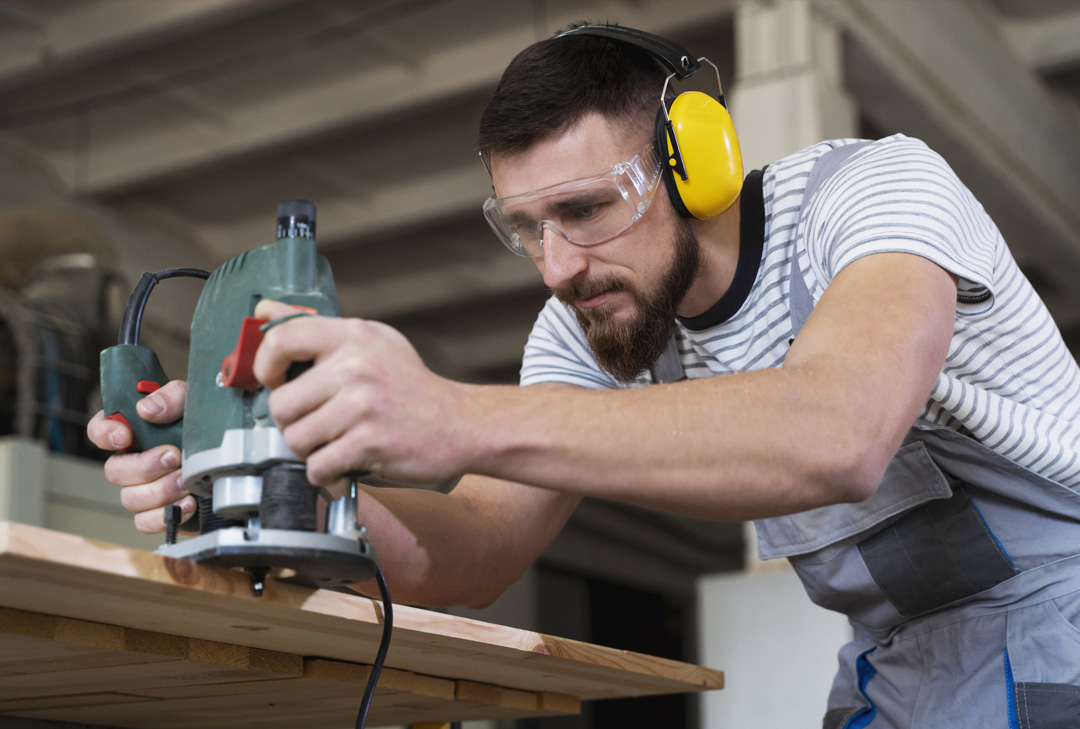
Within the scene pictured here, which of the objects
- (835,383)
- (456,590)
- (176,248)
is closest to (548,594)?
(176,248)

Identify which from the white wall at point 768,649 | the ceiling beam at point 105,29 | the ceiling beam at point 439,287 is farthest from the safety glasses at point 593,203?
the ceiling beam at point 439,287

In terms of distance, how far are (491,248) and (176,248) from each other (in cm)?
187

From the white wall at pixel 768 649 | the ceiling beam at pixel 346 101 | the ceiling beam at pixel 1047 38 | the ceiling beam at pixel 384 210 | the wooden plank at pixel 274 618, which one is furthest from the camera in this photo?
the ceiling beam at pixel 384 210

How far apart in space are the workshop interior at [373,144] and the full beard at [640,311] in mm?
1632

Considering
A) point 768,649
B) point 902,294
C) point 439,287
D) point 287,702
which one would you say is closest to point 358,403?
point 902,294

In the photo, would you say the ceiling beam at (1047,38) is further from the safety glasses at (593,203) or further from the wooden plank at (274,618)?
the wooden plank at (274,618)

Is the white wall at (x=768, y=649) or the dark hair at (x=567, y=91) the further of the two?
the white wall at (x=768, y=649)

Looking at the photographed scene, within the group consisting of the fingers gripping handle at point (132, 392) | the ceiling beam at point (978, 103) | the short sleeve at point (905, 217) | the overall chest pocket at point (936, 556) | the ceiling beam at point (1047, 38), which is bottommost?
the overall chest pocket at point (936, 556)

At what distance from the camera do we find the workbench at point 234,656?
811mm

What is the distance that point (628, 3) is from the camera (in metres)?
4.60

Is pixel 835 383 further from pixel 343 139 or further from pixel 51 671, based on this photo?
pixel 343 139

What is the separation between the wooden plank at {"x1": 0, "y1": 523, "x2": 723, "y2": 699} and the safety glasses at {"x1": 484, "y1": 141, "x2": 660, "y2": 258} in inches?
21.5

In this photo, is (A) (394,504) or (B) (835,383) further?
(A) (394,504)

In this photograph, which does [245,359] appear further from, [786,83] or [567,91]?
[786,83]
